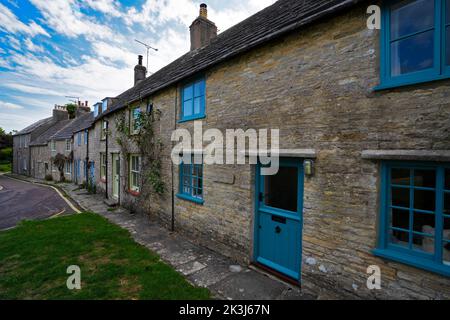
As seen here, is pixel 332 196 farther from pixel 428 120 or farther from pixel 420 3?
pixel 420 3

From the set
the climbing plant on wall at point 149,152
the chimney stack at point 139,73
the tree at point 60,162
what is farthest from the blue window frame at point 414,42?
the tree at point 60,162

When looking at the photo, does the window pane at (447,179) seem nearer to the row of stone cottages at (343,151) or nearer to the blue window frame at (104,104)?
the row of stone cottages at (343,151)

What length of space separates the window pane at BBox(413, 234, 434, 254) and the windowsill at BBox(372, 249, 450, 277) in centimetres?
16

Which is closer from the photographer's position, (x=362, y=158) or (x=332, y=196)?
(x=362, y=158)

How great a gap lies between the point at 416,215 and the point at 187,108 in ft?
21.8

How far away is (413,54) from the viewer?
3270mm

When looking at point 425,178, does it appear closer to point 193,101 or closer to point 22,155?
point 193,101

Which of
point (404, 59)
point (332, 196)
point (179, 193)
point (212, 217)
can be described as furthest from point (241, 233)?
point (404, 59)

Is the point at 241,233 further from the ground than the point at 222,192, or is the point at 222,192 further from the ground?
the point at 222,192

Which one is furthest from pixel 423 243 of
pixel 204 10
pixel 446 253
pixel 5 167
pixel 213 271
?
pixel 5 167

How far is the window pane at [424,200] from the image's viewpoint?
319cm

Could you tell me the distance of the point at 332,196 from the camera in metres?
3.96
